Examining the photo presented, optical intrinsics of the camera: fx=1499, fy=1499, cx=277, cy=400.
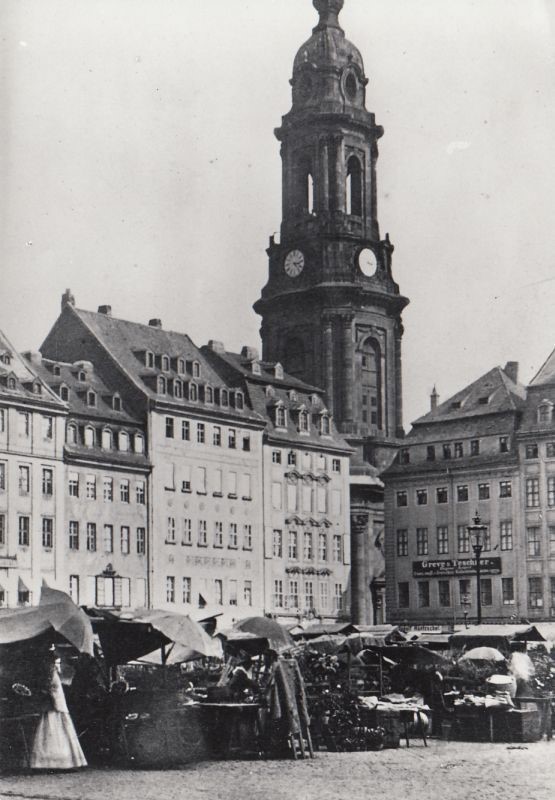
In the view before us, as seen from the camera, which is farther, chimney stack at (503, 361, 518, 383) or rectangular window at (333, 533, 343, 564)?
chimney stack at (503, 361, 518, 383)

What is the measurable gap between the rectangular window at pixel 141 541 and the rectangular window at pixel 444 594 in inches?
838

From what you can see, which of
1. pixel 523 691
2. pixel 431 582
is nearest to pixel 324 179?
pixel 431 582

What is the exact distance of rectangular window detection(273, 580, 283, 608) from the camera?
3280 inches

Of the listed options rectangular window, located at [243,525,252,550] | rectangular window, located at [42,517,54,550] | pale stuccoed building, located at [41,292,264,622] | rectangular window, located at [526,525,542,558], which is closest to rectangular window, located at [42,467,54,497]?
rectangular window, located at [42,517,54,550]

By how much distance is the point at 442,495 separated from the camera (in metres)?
90.2

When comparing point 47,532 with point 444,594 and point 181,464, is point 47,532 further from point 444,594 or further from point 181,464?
point 444,594

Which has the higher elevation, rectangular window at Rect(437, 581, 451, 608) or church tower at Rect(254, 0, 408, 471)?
church tower at Rect(254, 0, 408, 471)

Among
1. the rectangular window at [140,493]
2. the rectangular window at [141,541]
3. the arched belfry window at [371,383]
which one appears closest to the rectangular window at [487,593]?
the arched belfry window at [371,383]

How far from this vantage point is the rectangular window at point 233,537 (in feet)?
266

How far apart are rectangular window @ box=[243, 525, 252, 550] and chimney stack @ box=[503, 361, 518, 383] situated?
67.4ft

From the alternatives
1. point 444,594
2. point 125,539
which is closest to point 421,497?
point 444,594

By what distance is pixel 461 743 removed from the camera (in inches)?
1190

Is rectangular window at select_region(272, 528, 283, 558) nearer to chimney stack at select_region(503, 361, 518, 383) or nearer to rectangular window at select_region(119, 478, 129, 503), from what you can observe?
rectangular window at select_region(119, 478, 129, 503)

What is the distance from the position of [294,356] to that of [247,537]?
26.7 meters
